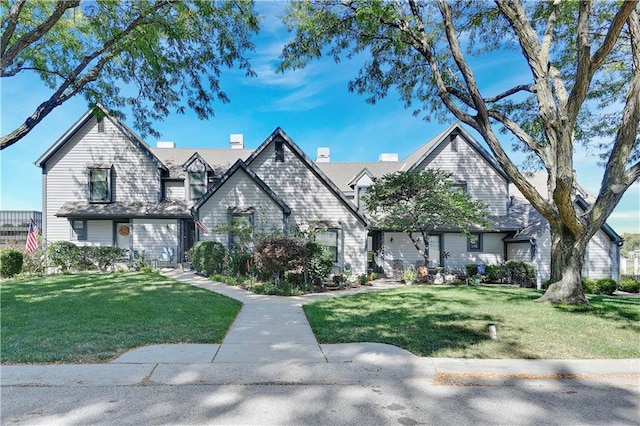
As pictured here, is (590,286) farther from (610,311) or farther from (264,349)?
(264,349)

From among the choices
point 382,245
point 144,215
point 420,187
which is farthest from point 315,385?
point 144,215

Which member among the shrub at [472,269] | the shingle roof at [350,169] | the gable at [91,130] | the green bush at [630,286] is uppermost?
the gable at [91,130]

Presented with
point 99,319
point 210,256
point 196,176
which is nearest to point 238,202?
point 210,256

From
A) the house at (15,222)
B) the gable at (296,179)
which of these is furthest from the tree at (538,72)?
the house at (15,222)

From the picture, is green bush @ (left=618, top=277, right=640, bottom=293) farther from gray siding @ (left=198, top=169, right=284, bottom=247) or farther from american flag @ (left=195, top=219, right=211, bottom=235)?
american flag @ (left=195, top=219, right=211, bottom=235)

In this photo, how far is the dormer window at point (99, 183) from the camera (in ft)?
65.4

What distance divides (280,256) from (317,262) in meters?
2.24

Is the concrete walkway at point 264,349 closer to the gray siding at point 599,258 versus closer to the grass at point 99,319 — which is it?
the grass at point 99,319

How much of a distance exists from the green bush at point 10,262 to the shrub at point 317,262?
12.9 meters

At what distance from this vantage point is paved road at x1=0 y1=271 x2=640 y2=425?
3.58 meters

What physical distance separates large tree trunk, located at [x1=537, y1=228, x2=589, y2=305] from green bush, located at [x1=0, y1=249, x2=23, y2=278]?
20417 millimetres

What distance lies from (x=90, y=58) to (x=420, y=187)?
537 inches

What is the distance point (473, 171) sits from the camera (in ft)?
69.8

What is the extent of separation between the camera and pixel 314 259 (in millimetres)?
14453
